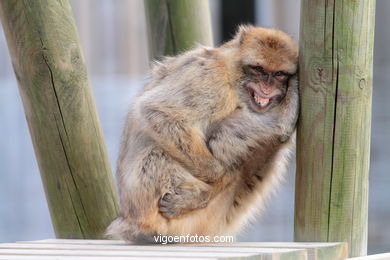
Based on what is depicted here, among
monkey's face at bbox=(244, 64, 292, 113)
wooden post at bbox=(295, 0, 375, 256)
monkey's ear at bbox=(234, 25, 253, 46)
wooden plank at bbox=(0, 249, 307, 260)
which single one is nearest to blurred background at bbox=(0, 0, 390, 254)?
monkey's ear at bbox=(234, 25, 253, 46)

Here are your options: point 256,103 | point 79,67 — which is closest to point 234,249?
point 256,103

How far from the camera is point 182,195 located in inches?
187

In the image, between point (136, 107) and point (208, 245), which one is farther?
point (136, 107)

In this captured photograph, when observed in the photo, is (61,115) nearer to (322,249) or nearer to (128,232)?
(128,232)

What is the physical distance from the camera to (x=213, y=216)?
4891mm

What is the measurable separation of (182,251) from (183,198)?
1.27ft

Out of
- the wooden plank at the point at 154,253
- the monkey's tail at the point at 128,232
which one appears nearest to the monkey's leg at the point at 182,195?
the monkey's tail at the point at 128,232

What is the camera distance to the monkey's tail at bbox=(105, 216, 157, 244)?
478 cm

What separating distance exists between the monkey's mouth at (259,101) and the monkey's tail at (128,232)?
86 cm

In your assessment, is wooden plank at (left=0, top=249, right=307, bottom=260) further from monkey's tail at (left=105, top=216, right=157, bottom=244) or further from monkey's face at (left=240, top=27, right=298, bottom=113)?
monkey's face at (left=240, top=27, right=298, bottom=113)

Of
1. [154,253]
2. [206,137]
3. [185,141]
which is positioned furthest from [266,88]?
[154,253]

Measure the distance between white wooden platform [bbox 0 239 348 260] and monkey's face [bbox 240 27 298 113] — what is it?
767 millimetres

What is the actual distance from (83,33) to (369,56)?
6.23 m

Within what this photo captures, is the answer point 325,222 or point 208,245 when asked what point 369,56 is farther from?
point 208,245
